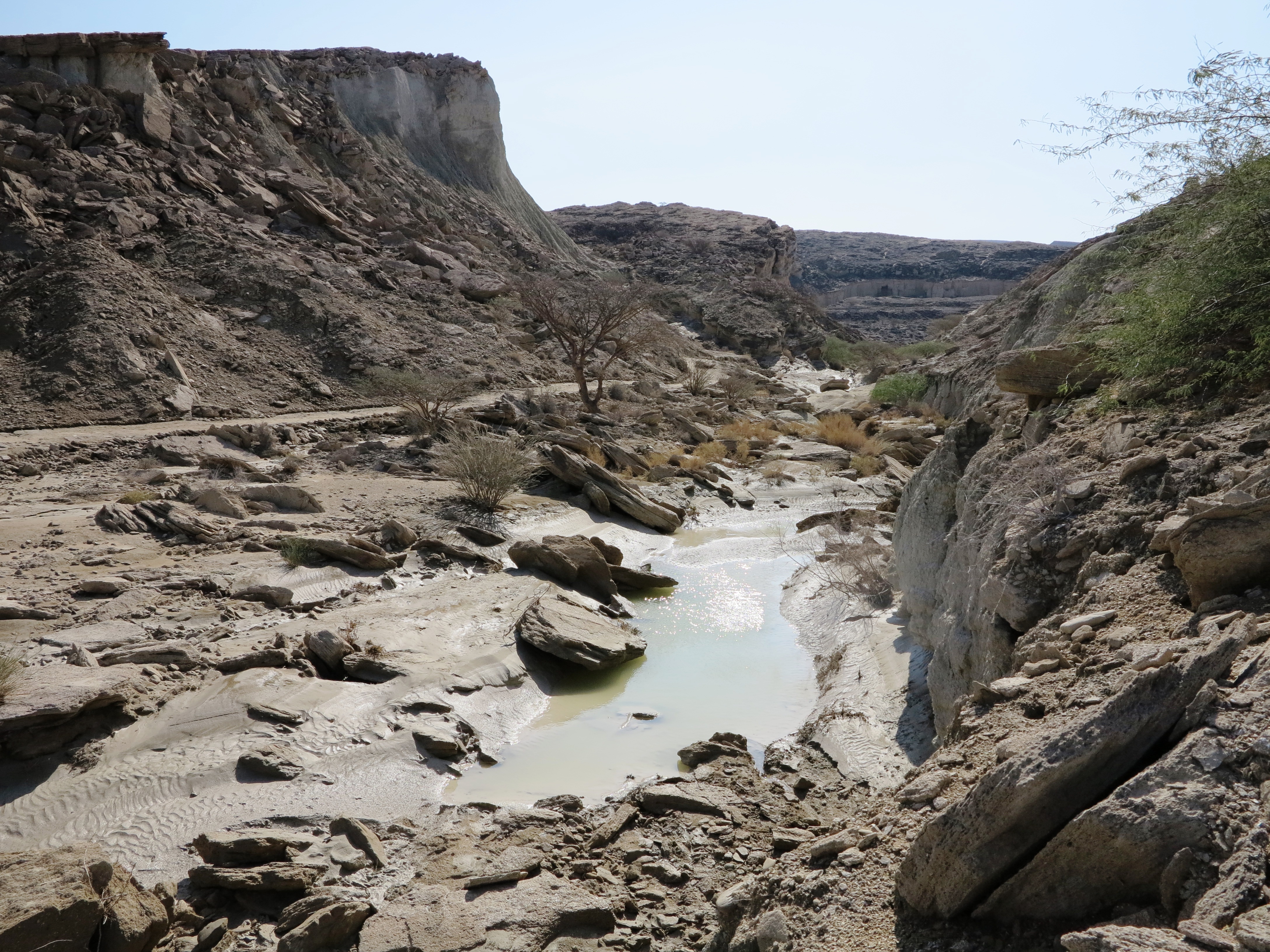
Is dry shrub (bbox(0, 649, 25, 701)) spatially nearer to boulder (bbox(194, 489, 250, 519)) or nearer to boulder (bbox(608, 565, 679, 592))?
boulder (bbox(194, 489, 250, 519))

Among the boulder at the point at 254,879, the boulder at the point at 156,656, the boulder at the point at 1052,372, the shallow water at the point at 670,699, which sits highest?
the boulder at the point at 1052,372

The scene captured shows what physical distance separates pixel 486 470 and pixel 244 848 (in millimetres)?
8174

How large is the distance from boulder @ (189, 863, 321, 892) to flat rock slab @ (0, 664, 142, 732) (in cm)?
188

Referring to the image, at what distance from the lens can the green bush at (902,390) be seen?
22.7m

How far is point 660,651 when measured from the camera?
8.98m

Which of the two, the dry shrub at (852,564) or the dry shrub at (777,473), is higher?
the dry shrub at (777,473)

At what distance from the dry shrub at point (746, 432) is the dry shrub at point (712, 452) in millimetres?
1398

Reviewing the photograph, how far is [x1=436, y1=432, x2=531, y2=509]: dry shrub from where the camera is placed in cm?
1255

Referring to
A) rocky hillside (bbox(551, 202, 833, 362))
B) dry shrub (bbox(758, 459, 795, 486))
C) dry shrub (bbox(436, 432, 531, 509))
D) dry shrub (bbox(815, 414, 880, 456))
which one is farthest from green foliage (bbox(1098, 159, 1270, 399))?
rocky hillside (bbox(551, 202, 833, 362))

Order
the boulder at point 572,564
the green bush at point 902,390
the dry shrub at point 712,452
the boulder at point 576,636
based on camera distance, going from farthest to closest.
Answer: the green bush at point 902,390 < the dry shrub at point 712,452 < the boulder at point 572,564 < the boulder at point 576,636

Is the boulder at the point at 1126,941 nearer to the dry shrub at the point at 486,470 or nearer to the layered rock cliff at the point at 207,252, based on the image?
the dry shrub at the point at 486,470

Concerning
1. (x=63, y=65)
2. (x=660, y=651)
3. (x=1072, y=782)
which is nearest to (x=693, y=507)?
(x=660, y=651)

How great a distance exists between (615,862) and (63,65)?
29.8m

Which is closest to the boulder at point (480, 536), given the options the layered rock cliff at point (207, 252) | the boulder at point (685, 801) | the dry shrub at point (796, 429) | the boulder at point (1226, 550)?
the boulder at point (685, 801)
